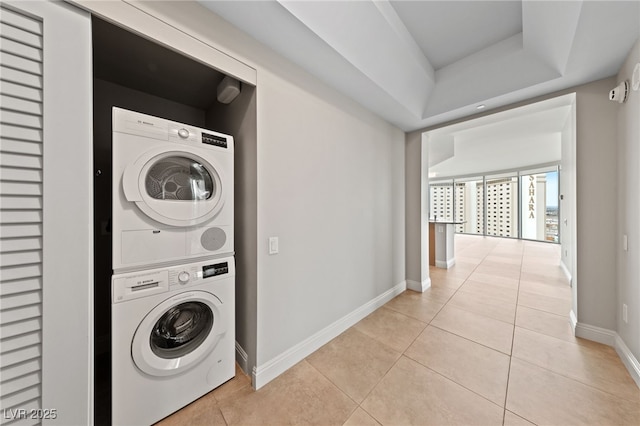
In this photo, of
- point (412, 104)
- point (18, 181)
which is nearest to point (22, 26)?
point (18, 181)

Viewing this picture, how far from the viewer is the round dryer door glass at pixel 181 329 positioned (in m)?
1.30

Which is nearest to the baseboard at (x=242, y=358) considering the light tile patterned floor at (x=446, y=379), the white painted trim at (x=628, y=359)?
the light tile patterned floor at (x=446, y=379)

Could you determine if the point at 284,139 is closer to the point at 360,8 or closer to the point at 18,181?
the point at 360,8

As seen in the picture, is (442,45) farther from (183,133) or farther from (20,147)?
(20,147)

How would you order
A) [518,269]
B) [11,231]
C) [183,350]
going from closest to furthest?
[11,231] → [183,350] → [518,269]

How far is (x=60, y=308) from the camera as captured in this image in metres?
0.91

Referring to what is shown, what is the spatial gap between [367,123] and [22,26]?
2387mm

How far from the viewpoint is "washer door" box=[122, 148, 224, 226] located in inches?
44.8

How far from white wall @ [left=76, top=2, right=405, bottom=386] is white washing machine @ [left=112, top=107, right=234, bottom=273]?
0.88ft

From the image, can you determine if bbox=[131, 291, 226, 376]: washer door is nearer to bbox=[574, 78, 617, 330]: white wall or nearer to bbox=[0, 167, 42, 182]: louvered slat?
bbox=[0, 167, 42, 182]: louvered slat

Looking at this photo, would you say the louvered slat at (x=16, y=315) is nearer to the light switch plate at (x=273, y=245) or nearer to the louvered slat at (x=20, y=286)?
the louvered slat at (x=20, y=286)

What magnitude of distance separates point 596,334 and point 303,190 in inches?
115

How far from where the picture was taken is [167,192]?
4.18 feet

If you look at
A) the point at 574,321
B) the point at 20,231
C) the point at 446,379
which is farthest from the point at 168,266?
the point at 574,321
